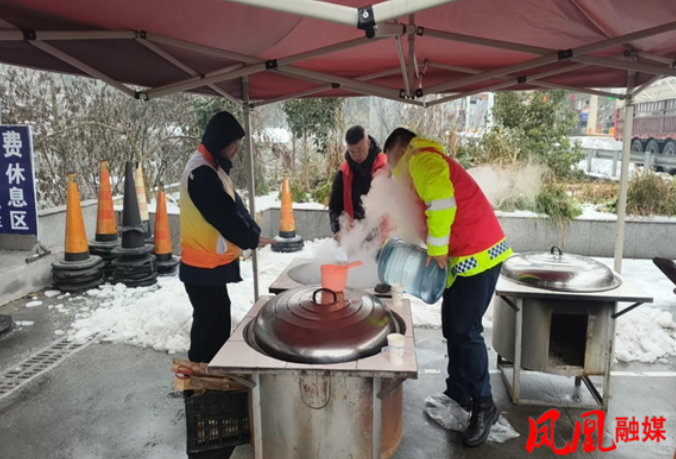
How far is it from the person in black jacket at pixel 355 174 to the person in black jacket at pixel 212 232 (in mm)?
1334

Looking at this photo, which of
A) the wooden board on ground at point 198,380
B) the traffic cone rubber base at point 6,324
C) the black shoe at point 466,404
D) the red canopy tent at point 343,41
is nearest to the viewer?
the red canopy tent at point 343,41

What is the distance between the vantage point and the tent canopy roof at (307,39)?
289 cm

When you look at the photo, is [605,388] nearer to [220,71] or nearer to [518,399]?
[518,399]

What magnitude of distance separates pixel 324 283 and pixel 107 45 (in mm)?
2458

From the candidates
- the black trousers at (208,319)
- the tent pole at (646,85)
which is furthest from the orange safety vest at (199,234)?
the tent pole at (646,85)

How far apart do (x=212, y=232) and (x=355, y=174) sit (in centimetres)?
180

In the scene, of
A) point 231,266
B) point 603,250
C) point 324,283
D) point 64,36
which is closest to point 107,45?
point 64,36

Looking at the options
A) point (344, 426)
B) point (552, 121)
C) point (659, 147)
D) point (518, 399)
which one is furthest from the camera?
point (659, 147)

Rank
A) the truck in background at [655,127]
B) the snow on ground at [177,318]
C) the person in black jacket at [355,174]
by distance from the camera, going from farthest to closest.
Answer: the truck in background at [655,127]
the snow on ground at [177,318]
the person in black jacket at [355,174]

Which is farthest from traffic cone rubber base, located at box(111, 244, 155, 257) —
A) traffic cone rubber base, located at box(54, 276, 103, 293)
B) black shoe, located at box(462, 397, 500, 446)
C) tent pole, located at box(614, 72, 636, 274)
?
tent pole, located at box(614, 72, 636, 274)

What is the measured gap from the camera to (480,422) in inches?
130

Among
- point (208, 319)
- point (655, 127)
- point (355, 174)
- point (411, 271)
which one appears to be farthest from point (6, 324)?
point (655, 127)

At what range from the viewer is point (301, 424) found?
266cm

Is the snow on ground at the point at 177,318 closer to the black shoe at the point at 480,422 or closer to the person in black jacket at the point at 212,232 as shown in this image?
the person in black jacket at the point at 212,232
